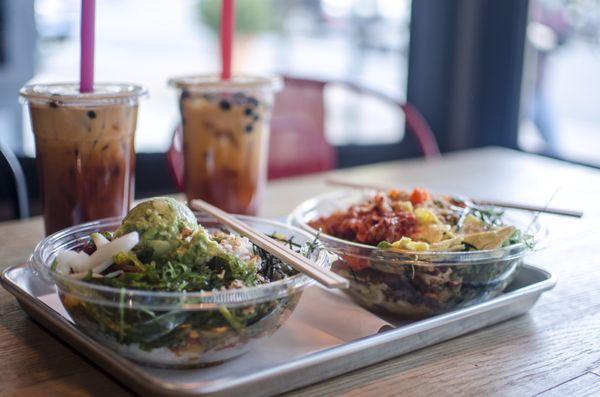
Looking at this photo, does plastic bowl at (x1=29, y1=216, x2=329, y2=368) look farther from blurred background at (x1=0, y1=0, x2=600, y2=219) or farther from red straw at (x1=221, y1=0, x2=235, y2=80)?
blurred background at (x1=0, y1=0, x2=600, y2=219)

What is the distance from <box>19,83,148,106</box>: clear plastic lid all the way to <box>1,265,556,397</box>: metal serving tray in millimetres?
278

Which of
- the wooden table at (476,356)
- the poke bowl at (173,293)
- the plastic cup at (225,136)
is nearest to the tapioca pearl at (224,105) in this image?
the plastic cup at (225,136)

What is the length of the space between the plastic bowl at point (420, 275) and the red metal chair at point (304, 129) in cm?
119

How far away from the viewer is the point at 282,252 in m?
0.95

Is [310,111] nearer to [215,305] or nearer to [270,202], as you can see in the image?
[270,202]

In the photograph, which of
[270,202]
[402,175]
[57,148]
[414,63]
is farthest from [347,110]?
[57,148]

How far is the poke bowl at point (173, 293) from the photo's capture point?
2.75ft

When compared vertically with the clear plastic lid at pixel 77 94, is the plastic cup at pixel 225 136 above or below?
below

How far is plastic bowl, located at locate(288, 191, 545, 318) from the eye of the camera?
105 cm

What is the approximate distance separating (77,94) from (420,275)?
0.62 metres

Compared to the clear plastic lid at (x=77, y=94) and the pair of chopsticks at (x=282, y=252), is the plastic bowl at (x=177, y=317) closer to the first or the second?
the pair of chopsticks at (x=282, y=252)

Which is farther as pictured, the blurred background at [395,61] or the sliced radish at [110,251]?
the blurred background at [395,61]

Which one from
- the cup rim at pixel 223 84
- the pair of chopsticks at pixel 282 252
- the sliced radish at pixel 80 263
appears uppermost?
the cup rim at pixel 223 84

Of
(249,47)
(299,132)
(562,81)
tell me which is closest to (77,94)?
(299,132)
